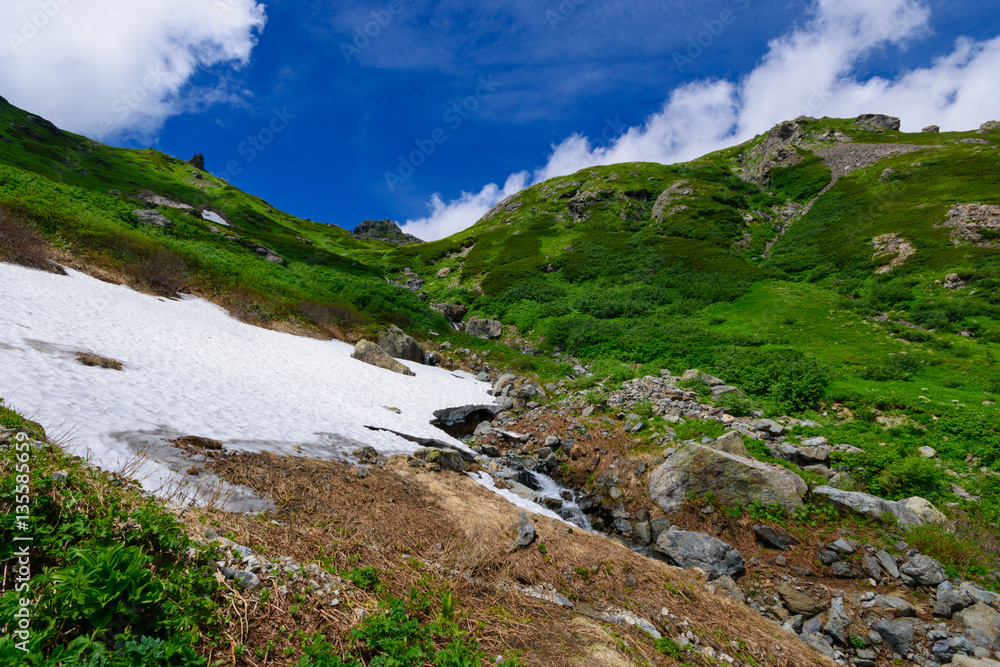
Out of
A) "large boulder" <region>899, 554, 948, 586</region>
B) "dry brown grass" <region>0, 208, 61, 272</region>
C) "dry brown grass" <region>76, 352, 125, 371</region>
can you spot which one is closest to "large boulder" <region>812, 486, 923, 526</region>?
"large boulder" <region>899, 554, 948, 586</region>

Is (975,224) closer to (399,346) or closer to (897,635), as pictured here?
(897,635)

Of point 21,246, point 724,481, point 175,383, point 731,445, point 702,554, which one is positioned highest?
point 21,246

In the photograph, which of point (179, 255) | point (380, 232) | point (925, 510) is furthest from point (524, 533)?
point (380, 232)

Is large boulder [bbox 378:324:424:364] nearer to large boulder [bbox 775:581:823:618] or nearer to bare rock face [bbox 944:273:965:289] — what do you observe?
large boulder [bbox 775:581:823:618]

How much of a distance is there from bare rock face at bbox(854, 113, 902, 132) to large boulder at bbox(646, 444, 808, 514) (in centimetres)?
10476

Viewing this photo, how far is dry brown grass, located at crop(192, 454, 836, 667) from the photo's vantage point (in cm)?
429

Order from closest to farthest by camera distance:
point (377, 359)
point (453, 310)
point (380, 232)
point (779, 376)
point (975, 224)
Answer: point (779, 376) → point (377, 359) → point (975, 224) → point (453, 310) → point (380, 232)

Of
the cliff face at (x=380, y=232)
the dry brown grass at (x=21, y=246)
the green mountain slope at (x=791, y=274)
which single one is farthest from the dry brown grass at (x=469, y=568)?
the cliff face at (x=380, y=232)

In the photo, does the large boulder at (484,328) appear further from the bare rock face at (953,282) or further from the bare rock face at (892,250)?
the bare rock face at (953,282)

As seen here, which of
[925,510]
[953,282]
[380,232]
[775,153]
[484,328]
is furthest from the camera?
[380,232]

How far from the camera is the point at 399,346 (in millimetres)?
23891

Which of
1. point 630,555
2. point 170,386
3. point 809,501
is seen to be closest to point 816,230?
point 809,501

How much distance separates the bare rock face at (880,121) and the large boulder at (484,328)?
94545mm

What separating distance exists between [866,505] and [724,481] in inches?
116
